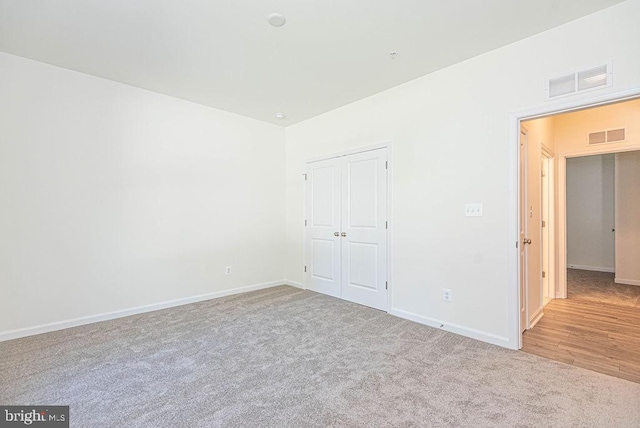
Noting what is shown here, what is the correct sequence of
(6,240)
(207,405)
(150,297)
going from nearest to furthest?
(207,405)
(6,240)
(150,297)

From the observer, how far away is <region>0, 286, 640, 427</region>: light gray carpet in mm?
1810

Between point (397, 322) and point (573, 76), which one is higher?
point (573, 76)

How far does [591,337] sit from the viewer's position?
2971mm

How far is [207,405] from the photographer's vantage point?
192cm

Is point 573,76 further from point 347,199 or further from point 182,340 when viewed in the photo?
point 182,340

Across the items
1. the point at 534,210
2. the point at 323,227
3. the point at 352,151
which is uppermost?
the point at 352,151

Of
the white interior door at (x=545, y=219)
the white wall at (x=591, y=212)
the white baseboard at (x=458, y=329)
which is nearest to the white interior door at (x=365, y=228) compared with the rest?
the white baseboard at (x=458, y=329)

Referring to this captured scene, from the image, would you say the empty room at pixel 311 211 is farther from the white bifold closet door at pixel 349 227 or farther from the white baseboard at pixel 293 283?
the white baseboard at pixel 293 283

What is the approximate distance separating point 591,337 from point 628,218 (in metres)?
3.85

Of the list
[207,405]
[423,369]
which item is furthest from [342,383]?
[207,405]

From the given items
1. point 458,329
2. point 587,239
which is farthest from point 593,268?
point 458,329

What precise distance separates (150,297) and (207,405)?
2405mm

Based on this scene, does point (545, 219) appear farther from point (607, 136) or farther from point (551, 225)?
point (607, 136)

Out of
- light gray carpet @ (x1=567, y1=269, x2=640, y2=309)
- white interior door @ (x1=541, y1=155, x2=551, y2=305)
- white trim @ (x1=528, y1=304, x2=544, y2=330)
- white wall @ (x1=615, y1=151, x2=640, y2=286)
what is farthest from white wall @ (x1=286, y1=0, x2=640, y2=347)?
white wall @ (x1=615, y1=151, x2=640, y2=286)
